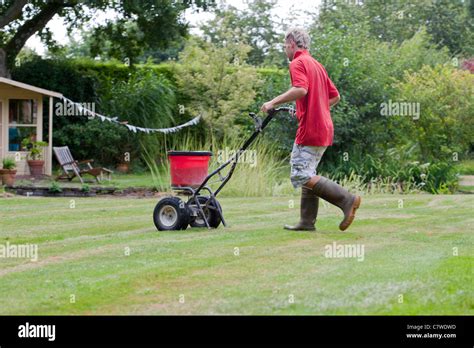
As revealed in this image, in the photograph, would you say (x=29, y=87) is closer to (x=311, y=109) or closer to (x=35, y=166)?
(x=35, y=166)

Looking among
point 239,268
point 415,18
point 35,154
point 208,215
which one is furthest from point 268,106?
point 415,18

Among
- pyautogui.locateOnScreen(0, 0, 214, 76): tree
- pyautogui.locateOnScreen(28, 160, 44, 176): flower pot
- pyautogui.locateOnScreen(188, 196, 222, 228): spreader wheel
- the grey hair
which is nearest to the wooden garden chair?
pyautogui.locateOnScreen(28, 160, 44, 176): flower pot

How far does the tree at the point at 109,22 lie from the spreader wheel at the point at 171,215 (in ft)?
45.6

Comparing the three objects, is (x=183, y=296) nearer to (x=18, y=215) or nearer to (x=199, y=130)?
(x=18, y=215)

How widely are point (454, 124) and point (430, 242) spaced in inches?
518

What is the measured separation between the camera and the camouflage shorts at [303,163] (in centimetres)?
962

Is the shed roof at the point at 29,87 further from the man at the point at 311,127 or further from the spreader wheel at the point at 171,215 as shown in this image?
the man at the point at 311,127

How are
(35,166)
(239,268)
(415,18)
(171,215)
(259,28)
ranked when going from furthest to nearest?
(259,28)
(415,18)
(35,166)
(171,215)
(239,268)

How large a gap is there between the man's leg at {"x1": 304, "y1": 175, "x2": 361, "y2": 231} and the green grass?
0.71ft

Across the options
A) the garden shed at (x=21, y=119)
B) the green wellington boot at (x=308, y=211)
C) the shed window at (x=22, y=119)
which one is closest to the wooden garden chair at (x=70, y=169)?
the garden shed at (x=21, y=119)

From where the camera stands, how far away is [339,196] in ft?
31.2

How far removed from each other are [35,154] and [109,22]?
4592 millimetres
